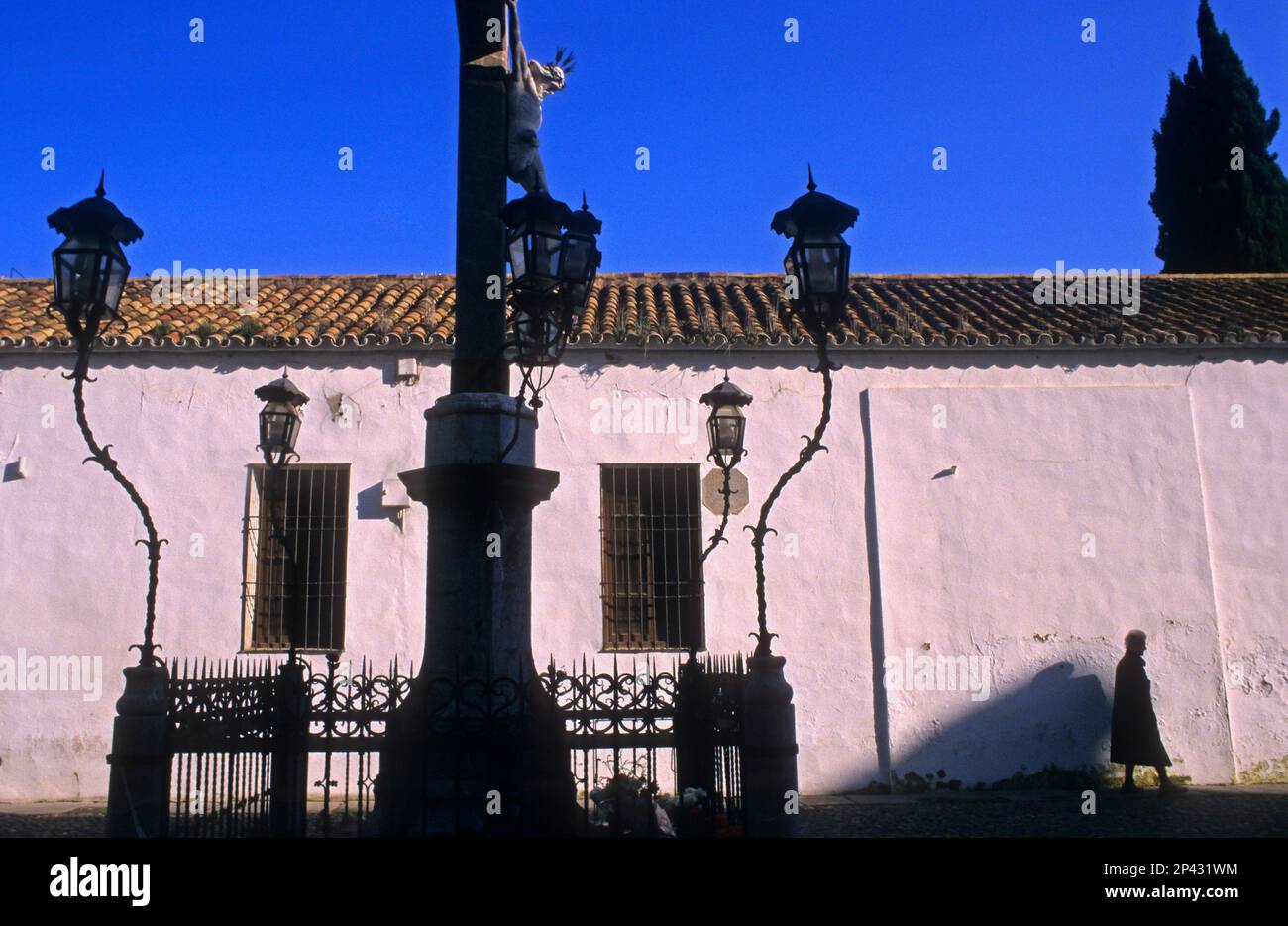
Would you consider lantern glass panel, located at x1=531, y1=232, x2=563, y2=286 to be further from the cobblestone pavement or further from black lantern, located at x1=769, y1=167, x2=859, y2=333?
the cobblestone pavement

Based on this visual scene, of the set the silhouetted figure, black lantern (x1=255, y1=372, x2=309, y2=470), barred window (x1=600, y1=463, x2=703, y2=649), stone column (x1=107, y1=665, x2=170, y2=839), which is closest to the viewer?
stone column (x1=107, y1=665, x2=170, y2=839)

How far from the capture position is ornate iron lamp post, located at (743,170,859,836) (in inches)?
188

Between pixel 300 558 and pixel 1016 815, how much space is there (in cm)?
691

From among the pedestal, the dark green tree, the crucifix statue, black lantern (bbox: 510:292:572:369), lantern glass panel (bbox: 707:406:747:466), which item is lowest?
the pedestal

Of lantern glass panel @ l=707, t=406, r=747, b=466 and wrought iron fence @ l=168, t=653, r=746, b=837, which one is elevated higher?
lantern glass panel @ l=707, t=406, r=747, b=466

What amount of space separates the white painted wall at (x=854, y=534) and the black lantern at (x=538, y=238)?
205 inches

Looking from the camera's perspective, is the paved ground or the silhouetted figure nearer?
the paved ground

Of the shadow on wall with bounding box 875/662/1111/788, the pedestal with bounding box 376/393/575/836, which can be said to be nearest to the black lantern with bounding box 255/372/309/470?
the pedestal with bounding box 376/393/575/836

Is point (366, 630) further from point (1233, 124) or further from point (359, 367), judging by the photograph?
point (1233, 124)

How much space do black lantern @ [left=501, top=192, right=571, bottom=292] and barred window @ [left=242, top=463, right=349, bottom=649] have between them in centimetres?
582

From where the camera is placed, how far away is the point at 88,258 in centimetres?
521

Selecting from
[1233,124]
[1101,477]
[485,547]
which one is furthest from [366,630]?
[1233,124]

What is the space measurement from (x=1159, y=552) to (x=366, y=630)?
25.8 feet
